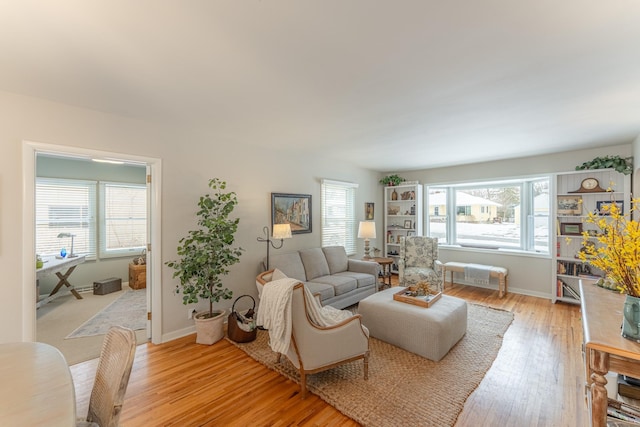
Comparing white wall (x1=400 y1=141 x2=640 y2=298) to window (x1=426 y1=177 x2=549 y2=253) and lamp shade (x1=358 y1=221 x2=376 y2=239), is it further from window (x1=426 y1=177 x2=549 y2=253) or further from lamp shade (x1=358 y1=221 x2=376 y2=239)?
lamp shade (x1=358 y1=221 x2=376 y2=239)

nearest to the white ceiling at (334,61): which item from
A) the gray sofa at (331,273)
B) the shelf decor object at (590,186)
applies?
the shelf decor object at (590,186)

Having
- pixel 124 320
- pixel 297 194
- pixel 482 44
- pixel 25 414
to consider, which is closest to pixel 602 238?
pixel 482 44

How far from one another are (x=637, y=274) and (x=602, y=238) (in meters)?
0.22

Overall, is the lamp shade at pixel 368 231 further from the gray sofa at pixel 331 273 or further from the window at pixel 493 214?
the window at pixel 493 214

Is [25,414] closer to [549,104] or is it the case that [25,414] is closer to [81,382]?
[81,382]

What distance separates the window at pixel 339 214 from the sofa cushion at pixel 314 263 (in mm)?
599

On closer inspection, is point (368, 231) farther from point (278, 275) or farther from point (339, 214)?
point (278, 275)

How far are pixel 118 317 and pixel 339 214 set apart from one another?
4003 millimetres

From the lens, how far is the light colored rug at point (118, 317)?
336 centimetres

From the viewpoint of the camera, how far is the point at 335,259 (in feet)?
15.2

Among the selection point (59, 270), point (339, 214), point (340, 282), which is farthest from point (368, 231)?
point (59, 270)

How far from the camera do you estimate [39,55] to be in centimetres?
172

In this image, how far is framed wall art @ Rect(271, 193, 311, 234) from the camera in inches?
165

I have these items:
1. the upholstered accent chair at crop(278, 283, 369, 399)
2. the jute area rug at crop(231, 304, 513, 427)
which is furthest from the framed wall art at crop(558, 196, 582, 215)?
the upholstered accent chair at crop(278, 283, 369, 399)
